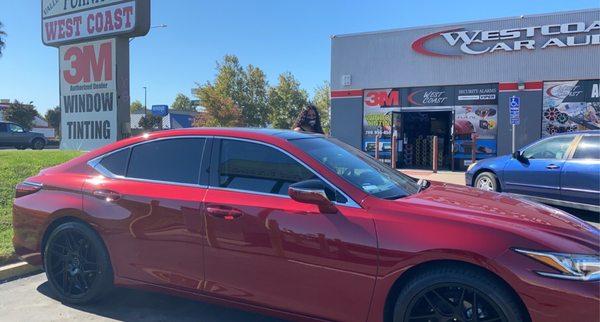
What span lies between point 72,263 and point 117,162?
3.16 feet

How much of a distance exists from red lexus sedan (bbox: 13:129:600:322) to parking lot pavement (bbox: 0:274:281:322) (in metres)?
0.17

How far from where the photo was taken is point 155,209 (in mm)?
3842

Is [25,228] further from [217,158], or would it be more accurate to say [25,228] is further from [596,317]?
[596,317]

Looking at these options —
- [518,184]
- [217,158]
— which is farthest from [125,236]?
[518,184]

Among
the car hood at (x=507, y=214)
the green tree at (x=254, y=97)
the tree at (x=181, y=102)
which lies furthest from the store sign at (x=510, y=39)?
the tree at (x=181, y=102)

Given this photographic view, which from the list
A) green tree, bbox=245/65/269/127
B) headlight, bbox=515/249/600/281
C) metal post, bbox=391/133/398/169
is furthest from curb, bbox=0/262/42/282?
green tree, bbox=245/65/269/127

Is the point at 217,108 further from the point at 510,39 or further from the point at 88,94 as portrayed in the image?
the point at 88,94

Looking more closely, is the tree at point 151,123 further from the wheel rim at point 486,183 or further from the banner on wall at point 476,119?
the wheel rim at point 486,183

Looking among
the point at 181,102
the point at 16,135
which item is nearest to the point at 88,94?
the point at 16,135

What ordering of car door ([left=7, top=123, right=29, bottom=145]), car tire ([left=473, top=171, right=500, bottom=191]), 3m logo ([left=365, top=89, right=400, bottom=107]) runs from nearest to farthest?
1. car tire ([left=473, top=171, right=500, bottom=191])
2. 3m logo ([left=365, top=89, right=400, bottom=107])
3. car door ([left=7, top=123, right=29, bottom=145])

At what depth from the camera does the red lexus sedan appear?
2822 millimetres

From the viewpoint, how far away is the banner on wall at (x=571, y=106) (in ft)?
55.0

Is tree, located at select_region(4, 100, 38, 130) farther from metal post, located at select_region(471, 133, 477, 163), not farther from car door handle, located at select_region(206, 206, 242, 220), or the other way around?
car door handle, located at select_region(206, 206, 242, 220)

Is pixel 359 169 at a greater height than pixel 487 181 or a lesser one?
greater
